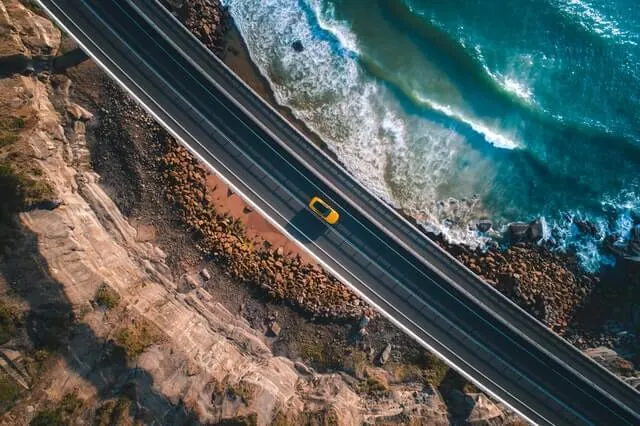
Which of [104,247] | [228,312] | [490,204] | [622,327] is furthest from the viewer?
[490,204]

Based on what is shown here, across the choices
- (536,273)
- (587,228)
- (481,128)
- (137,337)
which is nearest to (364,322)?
(536,273)

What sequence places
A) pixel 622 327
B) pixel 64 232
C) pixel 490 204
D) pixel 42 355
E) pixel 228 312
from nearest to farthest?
1. pixel 42 355
2. pixel 64 232
3. pixel 228 312
4. pixel 622 327
5. pixel 490 204

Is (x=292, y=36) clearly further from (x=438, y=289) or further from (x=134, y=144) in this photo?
(x=438, y=289)

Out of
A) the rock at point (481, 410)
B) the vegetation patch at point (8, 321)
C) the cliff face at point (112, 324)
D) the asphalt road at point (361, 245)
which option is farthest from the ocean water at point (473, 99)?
the vegetation patch at point (8, 321)

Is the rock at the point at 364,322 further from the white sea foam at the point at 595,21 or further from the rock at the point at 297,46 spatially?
the white sea foam at the point at 595,21

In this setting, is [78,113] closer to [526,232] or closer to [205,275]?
[205,275]

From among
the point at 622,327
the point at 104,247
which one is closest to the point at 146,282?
the point at 104,247
